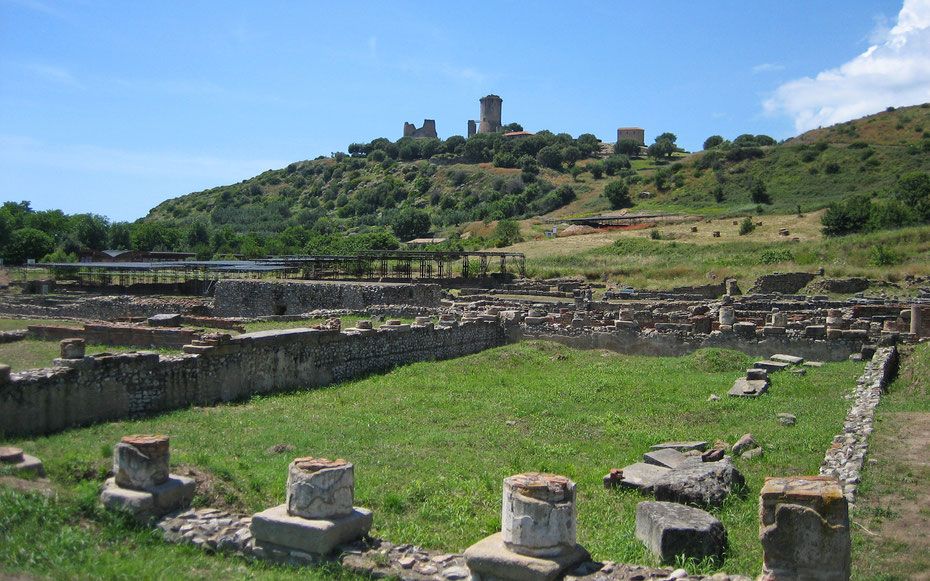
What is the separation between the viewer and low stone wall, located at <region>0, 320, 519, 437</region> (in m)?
10.1

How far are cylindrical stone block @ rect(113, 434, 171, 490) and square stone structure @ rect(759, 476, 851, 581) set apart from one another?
551 cm

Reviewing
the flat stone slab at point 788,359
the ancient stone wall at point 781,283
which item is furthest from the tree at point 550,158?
the flat stone slab at point 788,359

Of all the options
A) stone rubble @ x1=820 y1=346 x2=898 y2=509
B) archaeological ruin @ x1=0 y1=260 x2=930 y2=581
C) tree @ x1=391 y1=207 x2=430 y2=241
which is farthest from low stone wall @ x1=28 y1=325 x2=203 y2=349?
tree @ x1=391 y1=207 x2=430 y2=241

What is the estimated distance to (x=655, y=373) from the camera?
17.5 meters

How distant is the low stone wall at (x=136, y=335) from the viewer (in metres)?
16.3

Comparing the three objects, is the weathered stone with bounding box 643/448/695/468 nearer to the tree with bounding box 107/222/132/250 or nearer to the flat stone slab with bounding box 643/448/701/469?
the flat stone slab with bounding box 643/448/701/469

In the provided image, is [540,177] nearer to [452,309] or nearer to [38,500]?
[452,309]

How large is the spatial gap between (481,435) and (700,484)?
395 cm

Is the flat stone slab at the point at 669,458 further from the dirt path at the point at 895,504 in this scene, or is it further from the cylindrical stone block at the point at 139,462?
the cylindrical stone block at the point at 139,462

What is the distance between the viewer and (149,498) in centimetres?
692

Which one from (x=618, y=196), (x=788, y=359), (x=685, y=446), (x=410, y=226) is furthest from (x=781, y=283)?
(x=410, y=226)

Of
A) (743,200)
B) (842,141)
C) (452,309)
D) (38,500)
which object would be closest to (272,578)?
(38,500)

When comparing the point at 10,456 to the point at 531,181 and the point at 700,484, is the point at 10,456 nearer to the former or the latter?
the point at 700,484

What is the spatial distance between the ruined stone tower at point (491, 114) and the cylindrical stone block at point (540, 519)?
176 meters
